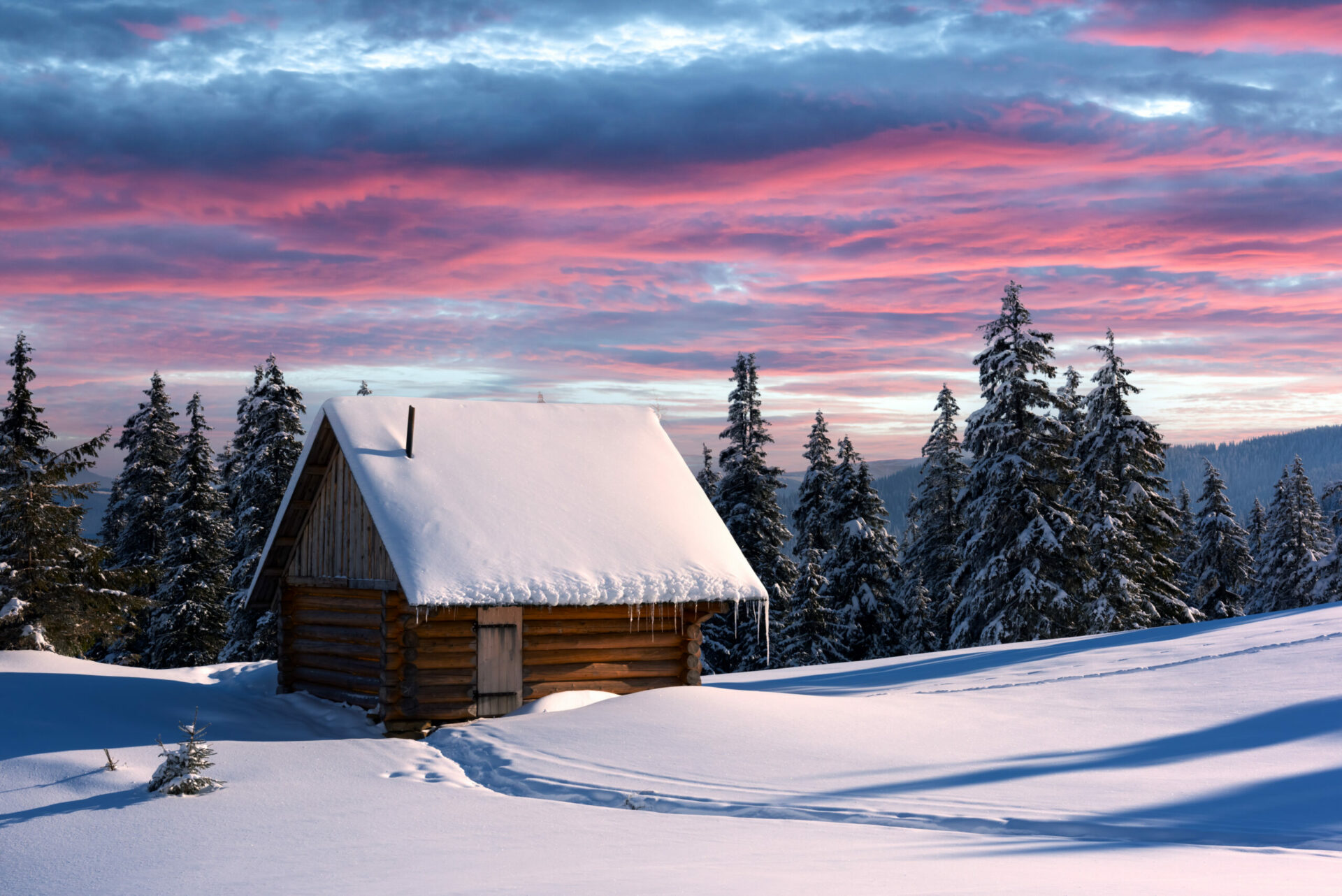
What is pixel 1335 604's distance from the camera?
1118 inches

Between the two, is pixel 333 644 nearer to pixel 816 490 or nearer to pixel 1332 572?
pixel 816 490

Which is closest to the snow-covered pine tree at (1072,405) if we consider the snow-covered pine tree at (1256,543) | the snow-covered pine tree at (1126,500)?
the snow-covered pine tree at (1126,500)

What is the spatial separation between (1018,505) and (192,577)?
95.6ft

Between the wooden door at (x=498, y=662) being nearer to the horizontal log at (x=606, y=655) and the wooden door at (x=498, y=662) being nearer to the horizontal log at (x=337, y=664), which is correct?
the horizontal log at (x=606, y=655)

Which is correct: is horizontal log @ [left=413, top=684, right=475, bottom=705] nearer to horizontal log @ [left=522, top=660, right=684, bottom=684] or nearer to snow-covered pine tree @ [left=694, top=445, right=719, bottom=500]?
horizontal log @ [left=522, top=660, right=684, bottom=684]

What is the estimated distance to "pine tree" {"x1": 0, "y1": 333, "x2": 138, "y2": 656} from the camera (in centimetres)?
2841

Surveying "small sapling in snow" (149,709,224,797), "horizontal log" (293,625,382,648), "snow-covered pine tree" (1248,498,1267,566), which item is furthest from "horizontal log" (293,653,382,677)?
"snow-covered pine tree" (1248,498,1267,566)

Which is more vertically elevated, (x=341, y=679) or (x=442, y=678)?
(x=442, y=678)

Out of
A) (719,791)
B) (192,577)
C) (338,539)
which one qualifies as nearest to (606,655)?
(338,539)

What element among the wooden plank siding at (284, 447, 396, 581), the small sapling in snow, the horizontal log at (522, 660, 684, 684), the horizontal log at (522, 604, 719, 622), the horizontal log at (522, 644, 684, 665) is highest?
the wooden plank siding at (284, 447, 396, 581)

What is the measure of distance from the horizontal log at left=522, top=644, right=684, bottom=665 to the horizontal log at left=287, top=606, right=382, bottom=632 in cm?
281

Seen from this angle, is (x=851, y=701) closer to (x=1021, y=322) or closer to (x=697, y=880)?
(x=697, y=880)

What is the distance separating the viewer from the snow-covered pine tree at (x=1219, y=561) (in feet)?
162

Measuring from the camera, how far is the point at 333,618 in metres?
20.6
